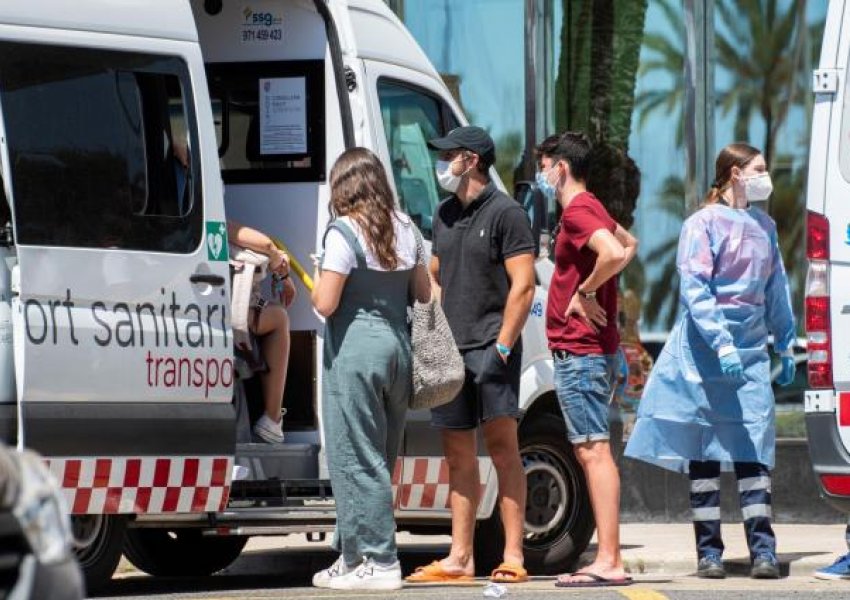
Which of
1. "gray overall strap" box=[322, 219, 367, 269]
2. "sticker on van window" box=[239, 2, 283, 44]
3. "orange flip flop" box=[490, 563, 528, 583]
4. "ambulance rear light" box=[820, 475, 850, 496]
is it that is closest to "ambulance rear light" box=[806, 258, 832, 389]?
"ambulance rear light" box=[820, 475, 850, 496]

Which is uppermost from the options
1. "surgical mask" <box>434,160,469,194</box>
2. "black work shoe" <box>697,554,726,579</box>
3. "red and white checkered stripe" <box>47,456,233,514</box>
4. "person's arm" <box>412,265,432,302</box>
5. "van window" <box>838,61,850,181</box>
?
"van window" <box>838,61,850,181</box>

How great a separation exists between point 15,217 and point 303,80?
6.52 feet

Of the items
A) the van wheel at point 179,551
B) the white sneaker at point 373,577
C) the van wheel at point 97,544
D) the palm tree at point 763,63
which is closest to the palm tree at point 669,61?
the palm tree at point 763,63

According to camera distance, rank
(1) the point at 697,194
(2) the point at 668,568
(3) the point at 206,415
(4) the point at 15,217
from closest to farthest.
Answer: (4) the point at 15,217 → (3) the point at 206,415 → (2) the point at 668,568 → (1) the point at 697,194

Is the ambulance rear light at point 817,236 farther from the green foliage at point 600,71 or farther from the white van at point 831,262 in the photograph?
the green foliage at point 600,71

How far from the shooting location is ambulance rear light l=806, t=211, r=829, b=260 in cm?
861

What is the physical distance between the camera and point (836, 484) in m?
8.57

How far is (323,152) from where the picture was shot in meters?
9.50

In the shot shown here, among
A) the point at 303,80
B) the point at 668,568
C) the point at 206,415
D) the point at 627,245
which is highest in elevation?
the point at 303,80

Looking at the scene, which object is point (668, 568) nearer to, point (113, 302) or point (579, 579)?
point (579, 579)

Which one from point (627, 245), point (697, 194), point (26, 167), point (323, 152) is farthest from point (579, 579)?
point (697, 194)

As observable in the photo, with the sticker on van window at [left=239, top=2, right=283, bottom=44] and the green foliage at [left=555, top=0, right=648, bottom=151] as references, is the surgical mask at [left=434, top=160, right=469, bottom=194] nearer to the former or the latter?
the sticker on van window at [left=239, top=2, right=283, bottom=44]

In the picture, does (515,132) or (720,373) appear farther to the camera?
(515,132)

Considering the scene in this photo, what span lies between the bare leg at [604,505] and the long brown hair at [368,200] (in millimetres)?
1271
